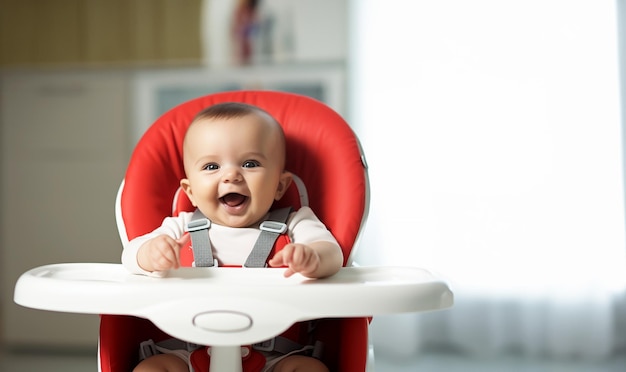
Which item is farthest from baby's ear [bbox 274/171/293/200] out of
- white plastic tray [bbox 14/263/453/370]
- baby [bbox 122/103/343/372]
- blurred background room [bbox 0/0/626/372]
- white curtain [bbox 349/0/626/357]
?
white curtain [bbox 349/0/626/357]

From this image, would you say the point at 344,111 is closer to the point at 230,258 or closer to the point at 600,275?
the point at 600,275

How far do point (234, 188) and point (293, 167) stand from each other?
21cm

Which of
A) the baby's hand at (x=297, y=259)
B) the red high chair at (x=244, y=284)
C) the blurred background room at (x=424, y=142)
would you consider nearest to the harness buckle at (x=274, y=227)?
the red high chair at (x=244, y=284)

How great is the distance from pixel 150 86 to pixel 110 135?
0.26m

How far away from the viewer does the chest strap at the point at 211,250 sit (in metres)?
1.16

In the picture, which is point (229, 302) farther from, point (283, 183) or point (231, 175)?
point (283, 183)

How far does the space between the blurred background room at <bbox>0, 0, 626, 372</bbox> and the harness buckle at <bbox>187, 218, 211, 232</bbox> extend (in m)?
1.47

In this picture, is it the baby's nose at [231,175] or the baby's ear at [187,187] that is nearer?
the baby's nose at [231,175]

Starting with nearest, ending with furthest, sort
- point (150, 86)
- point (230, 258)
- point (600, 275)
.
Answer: point (230, 258) < point (600, 275) < point (150, 86)

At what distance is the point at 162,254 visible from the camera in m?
0.99

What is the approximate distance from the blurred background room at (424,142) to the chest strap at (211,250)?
1440 millimetres

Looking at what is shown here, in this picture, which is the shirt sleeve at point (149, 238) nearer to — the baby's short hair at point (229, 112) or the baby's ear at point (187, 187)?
the baby's ear at point (187, 187)

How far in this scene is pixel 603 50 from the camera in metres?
2.65

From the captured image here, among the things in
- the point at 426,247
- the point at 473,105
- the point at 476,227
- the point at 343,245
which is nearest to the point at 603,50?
the point at 473,105
